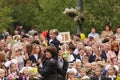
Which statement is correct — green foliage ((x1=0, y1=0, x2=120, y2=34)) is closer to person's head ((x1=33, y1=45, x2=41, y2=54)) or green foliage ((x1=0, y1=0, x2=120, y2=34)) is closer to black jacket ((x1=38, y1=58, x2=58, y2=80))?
person's head ((x1=33, y1=45, x2=41, y2=54))

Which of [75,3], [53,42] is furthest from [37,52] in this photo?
Result: [75,3]

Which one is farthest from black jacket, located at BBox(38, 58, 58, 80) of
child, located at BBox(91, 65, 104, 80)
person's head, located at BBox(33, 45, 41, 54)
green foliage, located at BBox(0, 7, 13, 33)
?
green foliage, located at BBox(0, 7, 13, 33)

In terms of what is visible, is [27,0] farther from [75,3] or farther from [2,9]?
[75,3]

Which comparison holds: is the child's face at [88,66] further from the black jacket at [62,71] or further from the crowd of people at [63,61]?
the black jacket at [62,71]

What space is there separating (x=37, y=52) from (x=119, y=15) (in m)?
9.44

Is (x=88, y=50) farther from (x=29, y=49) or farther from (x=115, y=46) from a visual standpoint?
(x=29, y=49)

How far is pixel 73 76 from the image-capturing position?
584 inches


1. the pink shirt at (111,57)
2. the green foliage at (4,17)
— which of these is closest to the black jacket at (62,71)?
the pink shirt at (111,57)

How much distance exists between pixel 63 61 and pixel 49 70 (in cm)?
59

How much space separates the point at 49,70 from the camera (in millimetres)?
13422

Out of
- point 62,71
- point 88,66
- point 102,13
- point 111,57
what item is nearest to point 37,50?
point 88,66

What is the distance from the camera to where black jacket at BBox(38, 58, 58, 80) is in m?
13.3

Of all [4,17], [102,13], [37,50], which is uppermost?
[4,17]

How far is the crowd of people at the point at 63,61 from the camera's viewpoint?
1352 cm
